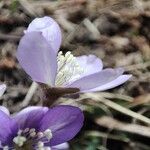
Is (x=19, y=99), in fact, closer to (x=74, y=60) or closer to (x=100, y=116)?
(x=100, y=116)

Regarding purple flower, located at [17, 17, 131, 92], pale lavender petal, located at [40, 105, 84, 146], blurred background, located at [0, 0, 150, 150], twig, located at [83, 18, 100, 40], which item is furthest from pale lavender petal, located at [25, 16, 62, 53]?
twig, located at [83, 18, 100, 40]

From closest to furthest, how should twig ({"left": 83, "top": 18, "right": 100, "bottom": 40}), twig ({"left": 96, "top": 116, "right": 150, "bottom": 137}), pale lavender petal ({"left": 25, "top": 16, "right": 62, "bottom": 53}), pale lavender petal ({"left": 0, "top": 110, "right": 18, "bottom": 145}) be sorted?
pale lavender petal ({"left": 0, "top": 110, "right": 18, "bottom": 145})
pale lavender petal ({"left": 25, "top": 16, "right": 62, "bottom": 53})
twig ({"left": 96, "top": 116, "right": 150, "bottom": 137})
twig ({"left": 83, "top": 18, "right": 100, "bottom": 40})

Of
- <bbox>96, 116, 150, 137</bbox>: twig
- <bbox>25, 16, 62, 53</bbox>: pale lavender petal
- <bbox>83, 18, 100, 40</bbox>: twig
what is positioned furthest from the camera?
<bbox>83, 18, 100, 40</bbox>: twig

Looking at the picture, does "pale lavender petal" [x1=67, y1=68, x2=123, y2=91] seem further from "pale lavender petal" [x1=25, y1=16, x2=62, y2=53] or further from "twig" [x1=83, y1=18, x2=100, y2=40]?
"twig" [x1=83, y1=18, x2=100, y2=40]

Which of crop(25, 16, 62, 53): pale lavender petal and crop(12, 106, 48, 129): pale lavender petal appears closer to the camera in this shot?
crop(12, 106, 48, 129): pale lavender petal

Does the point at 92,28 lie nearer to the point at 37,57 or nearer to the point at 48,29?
the point at 48,29

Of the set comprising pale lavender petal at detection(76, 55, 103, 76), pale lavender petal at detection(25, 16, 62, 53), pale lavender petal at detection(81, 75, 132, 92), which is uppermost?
pale lavender petal at detection(25, 16, 62, 53)

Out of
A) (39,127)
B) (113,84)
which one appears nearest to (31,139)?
(39,127)
